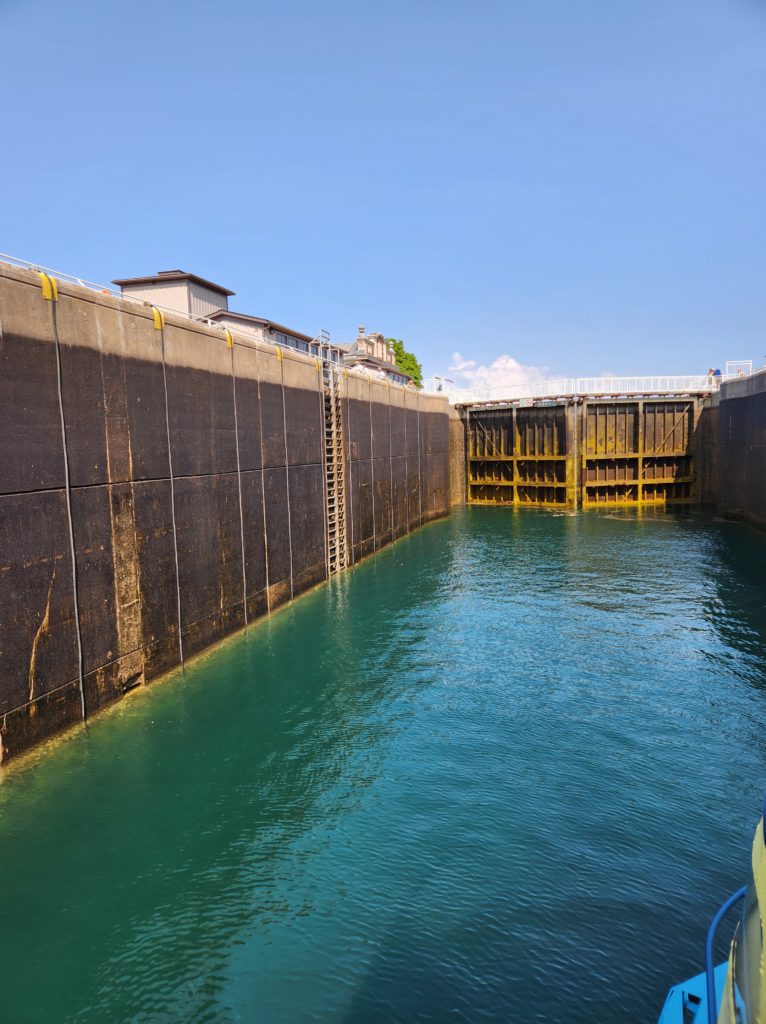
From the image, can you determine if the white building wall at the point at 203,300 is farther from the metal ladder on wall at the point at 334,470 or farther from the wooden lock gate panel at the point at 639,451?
the wooden lock gate panel at the point at 639,451

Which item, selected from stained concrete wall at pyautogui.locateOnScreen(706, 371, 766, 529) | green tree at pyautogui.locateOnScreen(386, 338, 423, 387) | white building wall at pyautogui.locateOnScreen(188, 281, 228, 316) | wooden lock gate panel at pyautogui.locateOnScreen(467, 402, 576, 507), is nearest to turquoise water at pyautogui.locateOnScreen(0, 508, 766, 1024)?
stained concrete wall at pyautogui.locateOnScreen(706, 371, 766, 529)

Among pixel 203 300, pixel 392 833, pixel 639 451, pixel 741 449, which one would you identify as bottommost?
pixel 392 833

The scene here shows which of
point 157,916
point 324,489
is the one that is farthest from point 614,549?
point 157,916

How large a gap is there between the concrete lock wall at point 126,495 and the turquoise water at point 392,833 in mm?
1156

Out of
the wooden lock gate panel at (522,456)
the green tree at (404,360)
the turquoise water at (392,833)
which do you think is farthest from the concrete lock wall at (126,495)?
the green tree at (404,360)

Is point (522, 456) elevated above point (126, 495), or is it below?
above

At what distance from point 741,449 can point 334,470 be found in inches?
841

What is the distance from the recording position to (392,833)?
8.19 meters

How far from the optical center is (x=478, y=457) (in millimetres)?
44875

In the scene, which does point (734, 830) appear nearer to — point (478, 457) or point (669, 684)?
point (669, 684)

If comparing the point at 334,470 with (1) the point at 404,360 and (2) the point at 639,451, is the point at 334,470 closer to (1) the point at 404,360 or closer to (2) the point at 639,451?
(2) the point at 639,451

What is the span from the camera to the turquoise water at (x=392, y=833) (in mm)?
5992

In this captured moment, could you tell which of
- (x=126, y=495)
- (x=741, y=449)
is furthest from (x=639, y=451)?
(x=126, y=495)

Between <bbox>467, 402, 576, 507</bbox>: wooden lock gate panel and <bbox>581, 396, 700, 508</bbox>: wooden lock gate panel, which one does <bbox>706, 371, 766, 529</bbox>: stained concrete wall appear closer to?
<bbox>581, 396, 700, 508</bbox>: wooden lock gate panel
